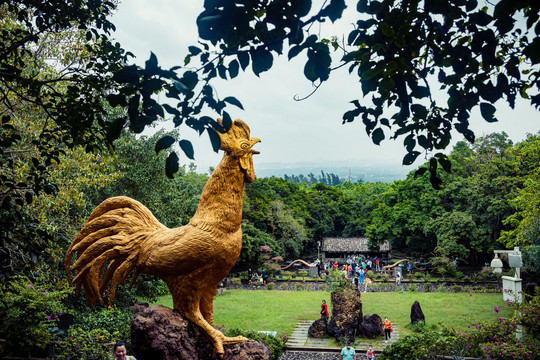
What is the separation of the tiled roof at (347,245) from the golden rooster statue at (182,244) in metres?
25.5

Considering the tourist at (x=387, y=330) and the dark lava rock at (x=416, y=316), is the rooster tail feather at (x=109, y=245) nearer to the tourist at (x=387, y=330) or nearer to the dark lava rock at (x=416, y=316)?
the tourist at (x=387, y=330)

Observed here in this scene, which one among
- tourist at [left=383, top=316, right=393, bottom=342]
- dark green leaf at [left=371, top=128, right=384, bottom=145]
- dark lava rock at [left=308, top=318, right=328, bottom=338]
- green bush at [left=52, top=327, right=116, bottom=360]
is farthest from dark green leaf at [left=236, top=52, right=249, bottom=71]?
dark lava rock at [left=308, top=318, right=328, bottom=338]

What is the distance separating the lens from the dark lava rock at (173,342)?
4.24 metres

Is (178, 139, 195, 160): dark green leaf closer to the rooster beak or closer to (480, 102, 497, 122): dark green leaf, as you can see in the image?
(480, 102, 497, 122): dark green leaf

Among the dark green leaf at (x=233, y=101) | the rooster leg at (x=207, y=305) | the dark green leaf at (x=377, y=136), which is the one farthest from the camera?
the rooster leg at (x=207, y=305)

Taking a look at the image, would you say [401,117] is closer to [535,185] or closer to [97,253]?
[97,253]

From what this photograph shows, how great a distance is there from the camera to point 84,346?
7.17 metres

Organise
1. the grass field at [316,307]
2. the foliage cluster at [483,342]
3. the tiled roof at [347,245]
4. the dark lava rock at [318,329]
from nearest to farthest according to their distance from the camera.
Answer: the foliage cluster at [483,342], the dark lava rock at [318,329], the grass field at [316,307], the tiled roof at [347,245]

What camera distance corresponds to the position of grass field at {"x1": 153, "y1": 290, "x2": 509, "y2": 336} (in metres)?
12.3

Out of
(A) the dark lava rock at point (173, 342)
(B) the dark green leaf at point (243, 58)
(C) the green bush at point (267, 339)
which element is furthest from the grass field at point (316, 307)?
(B) the dark green leaf at point (243, 58)

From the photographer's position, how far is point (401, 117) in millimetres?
2256

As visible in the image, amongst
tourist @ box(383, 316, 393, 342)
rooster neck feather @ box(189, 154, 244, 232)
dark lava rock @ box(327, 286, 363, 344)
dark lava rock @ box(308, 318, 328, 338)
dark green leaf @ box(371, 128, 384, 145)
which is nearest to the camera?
dark green leaf @ box(371, 128, 384, 145)

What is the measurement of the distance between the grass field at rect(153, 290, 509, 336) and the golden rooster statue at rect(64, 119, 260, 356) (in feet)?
25.9

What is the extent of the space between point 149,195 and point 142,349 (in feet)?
24.6
